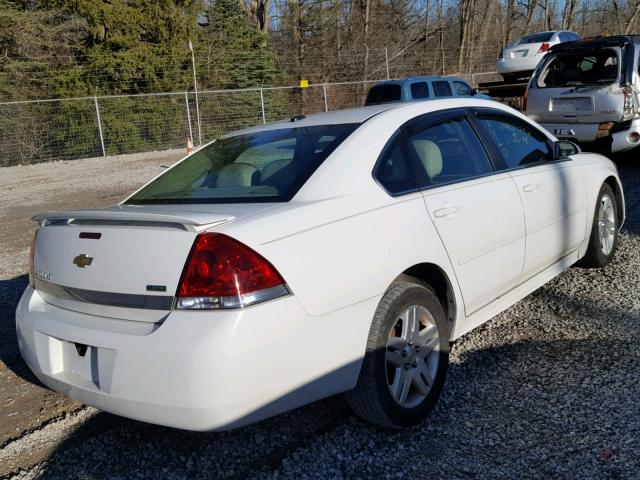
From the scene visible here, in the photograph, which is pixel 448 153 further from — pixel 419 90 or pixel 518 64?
pixel 518 64

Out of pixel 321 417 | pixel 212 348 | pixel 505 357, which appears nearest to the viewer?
pixel 212 348

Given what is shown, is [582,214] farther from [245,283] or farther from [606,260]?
[245,283]

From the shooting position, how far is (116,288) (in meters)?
2.52

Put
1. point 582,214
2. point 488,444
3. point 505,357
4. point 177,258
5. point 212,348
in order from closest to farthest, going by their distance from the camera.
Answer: point 212,348 < point 177,258 < point 488,444 < point 505,357 < point 582,214

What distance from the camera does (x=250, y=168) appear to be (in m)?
3.49

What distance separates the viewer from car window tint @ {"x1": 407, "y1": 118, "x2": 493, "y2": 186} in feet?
11.0

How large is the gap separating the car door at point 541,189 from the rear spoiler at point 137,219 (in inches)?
86.3

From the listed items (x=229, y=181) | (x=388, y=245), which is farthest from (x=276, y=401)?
(x=229, y=181)

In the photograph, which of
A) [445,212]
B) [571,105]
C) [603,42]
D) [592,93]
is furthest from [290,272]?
[603,42]

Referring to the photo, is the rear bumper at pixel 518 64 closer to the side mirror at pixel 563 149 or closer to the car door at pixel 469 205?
the side mirror at pixel 563 149

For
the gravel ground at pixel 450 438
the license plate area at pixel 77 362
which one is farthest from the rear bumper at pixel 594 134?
the license plate area at pixel 77 362

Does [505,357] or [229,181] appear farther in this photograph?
[505,357]

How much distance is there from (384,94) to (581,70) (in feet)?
17.7

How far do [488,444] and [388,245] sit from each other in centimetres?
104
